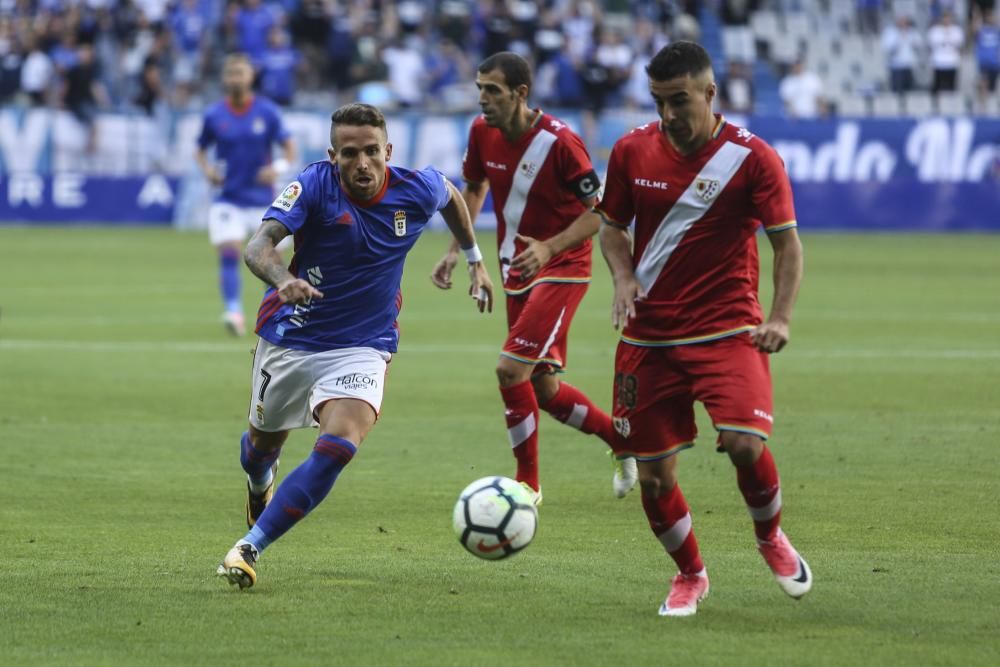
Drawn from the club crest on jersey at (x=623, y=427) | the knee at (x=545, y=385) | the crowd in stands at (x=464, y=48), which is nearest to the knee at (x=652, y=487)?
the club crest on jersey at (x=623, y=427)

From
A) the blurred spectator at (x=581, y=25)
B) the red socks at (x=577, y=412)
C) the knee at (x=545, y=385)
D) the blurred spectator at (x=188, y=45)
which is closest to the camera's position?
the knee at (x=545, y=385)

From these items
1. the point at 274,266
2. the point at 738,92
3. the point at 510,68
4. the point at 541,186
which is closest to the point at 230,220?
the point at 541,186

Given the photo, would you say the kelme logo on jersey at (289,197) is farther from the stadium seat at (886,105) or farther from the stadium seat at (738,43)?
the stadium seat at (738,43)

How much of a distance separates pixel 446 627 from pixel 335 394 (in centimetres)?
137

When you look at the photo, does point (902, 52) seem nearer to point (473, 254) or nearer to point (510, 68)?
point (510, 68)

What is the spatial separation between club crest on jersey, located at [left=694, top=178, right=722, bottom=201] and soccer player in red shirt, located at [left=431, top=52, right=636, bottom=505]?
226 centimetres

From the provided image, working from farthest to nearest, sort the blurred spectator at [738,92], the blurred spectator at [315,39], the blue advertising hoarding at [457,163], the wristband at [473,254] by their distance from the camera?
the blurred spectator at [315,39], the blurred spectator at [738,92], the blue advertising hoarding at [457,163], the wristband at [473,254]

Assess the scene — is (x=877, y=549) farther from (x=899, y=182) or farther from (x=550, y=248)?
(x=899, y=182)

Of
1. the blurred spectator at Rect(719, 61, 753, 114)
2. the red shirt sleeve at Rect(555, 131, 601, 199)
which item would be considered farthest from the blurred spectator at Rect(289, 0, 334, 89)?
the red shirt sleeve at Rect(555, 131, 601, 199)

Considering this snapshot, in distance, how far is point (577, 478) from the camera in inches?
398

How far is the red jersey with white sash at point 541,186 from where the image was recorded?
31.3 ft

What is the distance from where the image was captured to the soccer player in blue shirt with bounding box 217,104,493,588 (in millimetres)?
7133

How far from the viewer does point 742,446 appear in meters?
6.59

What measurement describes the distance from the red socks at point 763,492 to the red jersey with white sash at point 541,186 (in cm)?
293
